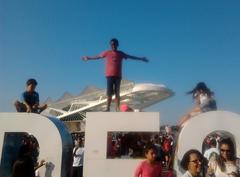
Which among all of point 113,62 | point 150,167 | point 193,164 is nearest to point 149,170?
point 150,167

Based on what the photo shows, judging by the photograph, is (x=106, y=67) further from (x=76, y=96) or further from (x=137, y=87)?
(x=76, y=96)

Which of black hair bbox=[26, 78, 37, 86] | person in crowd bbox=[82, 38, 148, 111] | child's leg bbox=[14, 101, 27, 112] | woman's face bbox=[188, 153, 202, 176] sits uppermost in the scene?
person in crowd bbox=[82, 38, 148, 111]

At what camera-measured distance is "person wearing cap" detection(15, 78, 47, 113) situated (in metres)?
6.82

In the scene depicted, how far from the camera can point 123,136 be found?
690 cm

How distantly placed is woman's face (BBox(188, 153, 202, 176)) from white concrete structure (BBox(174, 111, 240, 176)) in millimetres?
2014

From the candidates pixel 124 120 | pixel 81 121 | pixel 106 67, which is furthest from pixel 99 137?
pixel 81 121

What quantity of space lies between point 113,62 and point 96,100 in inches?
1804

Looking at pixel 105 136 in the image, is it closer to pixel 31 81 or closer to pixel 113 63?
pixel 113 63

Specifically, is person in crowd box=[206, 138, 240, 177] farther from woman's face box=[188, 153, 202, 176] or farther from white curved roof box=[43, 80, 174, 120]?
white curved roof box=[43, 80, 174, 120]

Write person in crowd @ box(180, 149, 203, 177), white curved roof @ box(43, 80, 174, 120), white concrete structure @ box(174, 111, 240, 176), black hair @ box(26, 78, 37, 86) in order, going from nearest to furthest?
1. person in crowd @ box(180, 149, 203, 177)
2. white concrete structure @ box(174, 111, 240, 176)
3. black hair @ box(26, 78, 37, 86)
4. white curved roof @ box(43, 80, 174, 120)

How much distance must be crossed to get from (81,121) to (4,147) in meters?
43.5

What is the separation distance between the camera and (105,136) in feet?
20.3

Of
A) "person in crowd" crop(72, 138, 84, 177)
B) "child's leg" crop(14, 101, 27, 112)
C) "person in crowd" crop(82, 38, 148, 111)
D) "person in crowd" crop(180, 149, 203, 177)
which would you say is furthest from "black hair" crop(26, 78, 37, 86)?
"person in crowd" crop(180, 149, 203, 177)

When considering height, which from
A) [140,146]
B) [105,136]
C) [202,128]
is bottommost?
[140,146]
